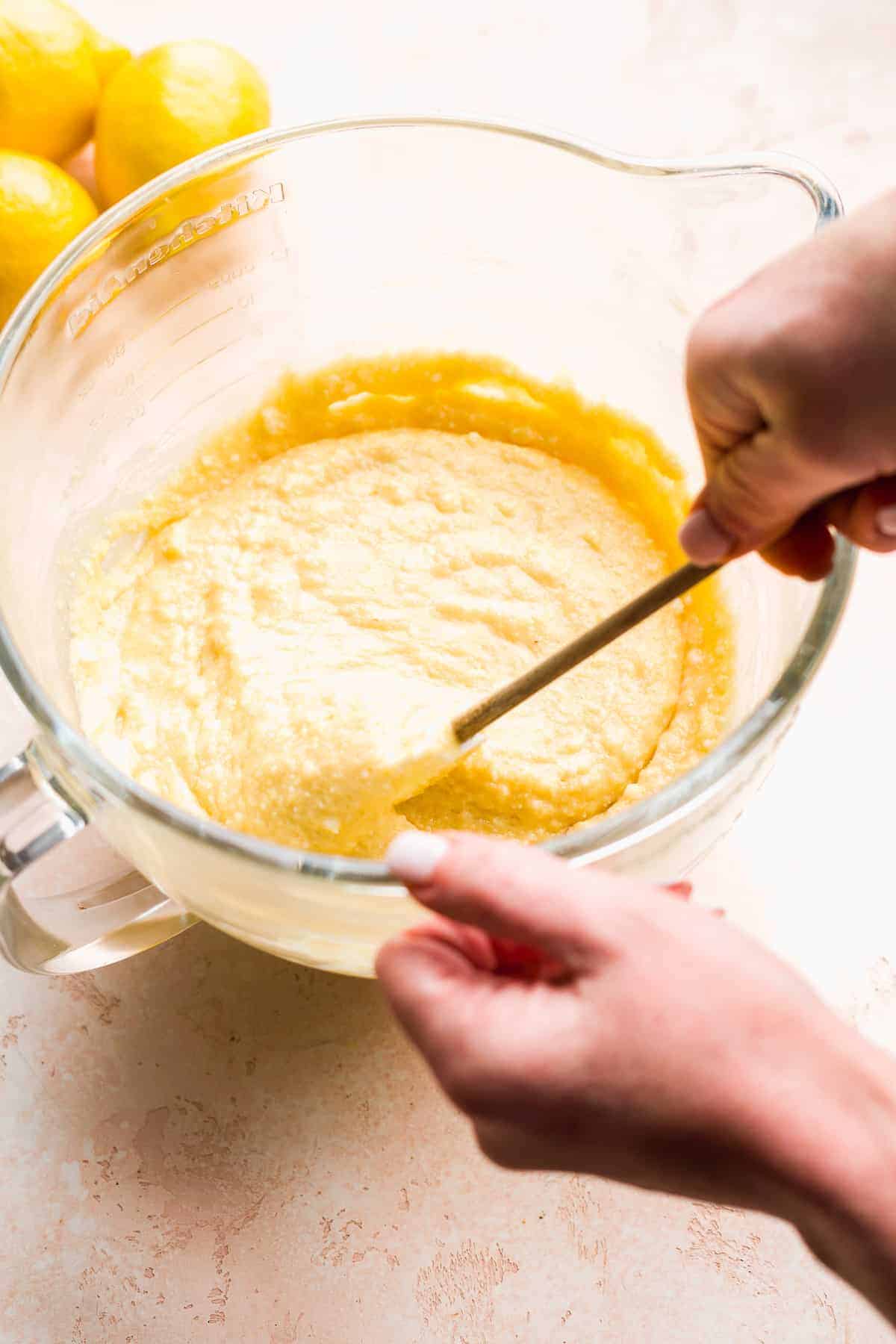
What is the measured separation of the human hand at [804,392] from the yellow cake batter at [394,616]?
0.36m

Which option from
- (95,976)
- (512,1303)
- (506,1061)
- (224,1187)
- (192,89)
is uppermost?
(192,89)

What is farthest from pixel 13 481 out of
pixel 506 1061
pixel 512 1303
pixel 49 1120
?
pixel 512 1303

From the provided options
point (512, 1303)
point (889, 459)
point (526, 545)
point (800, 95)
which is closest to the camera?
point (889, 459)

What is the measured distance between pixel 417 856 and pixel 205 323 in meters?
0.84

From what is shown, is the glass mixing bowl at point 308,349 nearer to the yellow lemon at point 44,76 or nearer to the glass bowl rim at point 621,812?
the glass bowl rim at point 621,812

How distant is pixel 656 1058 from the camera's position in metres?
0.69

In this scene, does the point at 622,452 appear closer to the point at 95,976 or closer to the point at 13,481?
the point at 13,481

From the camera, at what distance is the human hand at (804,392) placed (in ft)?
2.46

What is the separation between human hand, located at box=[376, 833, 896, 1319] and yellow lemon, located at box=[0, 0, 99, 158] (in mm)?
1137

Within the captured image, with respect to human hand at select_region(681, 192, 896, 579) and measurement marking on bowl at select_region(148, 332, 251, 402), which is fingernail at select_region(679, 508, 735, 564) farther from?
measurement marking on bowl at select_region(148, 332, 251, 402)

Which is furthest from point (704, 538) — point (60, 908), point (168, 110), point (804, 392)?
point (168, 110)

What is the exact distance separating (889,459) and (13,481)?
0.80m

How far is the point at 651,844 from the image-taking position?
3.02 ft

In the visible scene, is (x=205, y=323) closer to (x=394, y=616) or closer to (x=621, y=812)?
(x=394, y=616)
